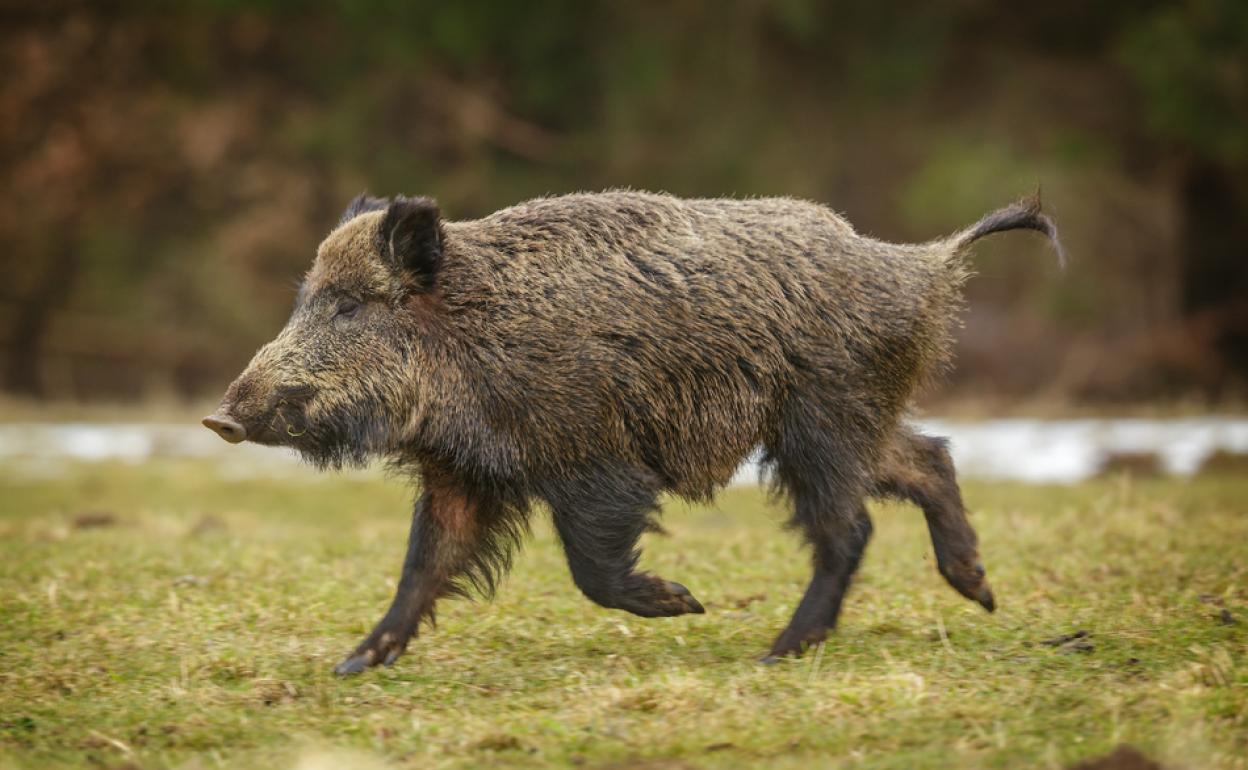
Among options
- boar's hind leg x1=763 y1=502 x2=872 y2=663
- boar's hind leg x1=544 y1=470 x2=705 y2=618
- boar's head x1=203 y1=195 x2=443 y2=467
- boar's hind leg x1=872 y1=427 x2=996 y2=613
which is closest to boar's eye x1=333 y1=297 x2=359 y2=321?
boar's head x1=203 y1=195 x2=443 y2=467

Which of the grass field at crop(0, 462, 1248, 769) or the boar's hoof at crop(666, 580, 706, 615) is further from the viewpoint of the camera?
the boar's hoof at crop(666, 580, 706, 615)

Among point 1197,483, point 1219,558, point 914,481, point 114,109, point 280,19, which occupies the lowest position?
point 914,481

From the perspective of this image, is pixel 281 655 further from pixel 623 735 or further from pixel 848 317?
pixel 848 317

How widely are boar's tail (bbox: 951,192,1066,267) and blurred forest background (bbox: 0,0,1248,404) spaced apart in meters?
8.96

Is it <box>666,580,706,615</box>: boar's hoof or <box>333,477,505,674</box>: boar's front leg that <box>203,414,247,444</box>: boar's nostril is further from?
<box>666,580,706,615</box>: boar's hoof

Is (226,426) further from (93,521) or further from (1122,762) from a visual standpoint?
(93,521)

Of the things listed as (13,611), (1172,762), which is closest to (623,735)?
(1172,762)

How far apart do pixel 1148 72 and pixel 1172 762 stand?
1156 centimetres

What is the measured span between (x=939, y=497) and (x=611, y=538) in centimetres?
144

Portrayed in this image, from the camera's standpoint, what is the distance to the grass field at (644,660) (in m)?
4.42

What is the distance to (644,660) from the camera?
5488 mm

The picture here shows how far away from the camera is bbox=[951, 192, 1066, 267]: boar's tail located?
6.18 metres

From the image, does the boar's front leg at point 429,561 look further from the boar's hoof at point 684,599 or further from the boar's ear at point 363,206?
the boar's ear at point 363,206

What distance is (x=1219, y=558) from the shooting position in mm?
7031
